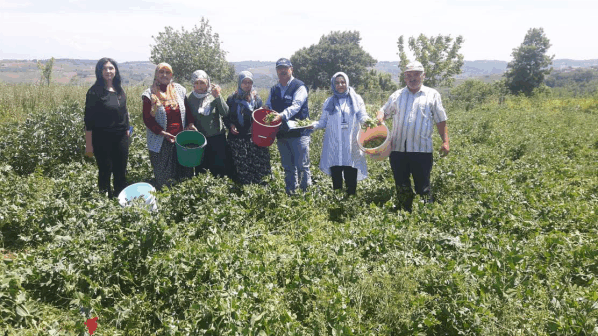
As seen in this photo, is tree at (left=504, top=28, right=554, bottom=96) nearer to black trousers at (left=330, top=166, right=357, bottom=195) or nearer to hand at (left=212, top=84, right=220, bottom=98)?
black trousers at (left=330, top=166, right=357, bottom=195)

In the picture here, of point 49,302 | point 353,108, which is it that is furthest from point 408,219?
point 49,302

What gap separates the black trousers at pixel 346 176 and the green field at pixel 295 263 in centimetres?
16

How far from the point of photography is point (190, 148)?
4.28m

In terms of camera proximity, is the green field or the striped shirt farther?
the striped shirt

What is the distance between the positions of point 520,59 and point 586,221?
4688cm

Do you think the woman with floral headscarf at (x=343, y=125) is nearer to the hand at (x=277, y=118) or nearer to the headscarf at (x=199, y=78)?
the hand at (x=277, y=118)

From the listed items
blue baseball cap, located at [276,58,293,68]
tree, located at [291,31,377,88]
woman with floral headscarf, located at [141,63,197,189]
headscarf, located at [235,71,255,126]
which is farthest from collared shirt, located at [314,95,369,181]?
tree, located at [291,31,377,88]

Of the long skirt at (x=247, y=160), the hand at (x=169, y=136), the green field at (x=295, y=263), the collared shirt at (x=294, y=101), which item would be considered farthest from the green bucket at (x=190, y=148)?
the collared shirt at (x=294, y=101)

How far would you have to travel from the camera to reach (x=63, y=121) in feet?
21.3

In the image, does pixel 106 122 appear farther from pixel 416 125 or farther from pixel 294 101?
pixel 416 125

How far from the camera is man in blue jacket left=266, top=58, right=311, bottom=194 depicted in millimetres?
4461

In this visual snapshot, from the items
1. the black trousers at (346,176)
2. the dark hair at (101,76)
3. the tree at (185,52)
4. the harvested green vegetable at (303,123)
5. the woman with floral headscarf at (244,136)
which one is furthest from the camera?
the tree at (185,52)

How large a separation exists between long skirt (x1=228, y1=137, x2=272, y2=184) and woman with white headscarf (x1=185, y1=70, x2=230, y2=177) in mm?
159

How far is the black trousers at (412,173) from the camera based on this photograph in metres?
4.18
